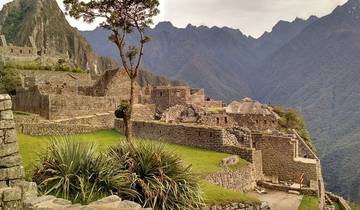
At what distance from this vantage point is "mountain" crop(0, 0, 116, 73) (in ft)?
561

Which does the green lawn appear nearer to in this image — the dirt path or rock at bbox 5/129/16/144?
the dirt path

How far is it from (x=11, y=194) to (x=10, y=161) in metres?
0.84

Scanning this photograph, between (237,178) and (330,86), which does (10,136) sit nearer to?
(237,178)

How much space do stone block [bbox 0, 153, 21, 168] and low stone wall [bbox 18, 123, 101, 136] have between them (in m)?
14.6

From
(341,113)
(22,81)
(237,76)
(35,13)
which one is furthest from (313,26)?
(22,81)

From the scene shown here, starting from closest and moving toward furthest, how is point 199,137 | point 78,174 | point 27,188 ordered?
point 27,188 → point 78,174 → point 199,137

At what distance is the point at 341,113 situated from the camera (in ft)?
391

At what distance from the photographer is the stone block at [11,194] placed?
336 inches

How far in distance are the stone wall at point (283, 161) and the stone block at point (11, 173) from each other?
15.9 meters

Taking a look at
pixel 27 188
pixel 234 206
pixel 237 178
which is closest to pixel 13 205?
pixel 27 188

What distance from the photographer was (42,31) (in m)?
181

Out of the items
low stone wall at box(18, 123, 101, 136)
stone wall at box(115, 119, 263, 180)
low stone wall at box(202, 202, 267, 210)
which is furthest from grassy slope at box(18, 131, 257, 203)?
low stone wall at box(18, 123, 101, 136)

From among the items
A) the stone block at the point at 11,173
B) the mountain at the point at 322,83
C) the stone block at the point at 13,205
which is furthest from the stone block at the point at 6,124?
the mountain at the point at 322,83

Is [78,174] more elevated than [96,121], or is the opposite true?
[96,121]
